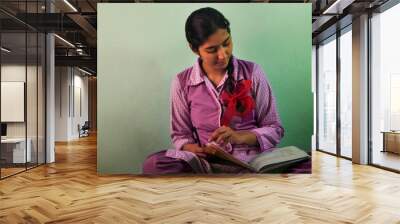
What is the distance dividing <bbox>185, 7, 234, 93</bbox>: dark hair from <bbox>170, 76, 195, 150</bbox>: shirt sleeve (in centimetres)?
92

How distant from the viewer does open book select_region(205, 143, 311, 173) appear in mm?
7207

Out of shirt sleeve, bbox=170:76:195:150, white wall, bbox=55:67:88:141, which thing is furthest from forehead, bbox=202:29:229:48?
white wall, bbox=55:67:88:141

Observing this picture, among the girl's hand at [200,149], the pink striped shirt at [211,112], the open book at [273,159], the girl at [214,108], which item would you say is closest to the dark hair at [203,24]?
the girl at [214,108]

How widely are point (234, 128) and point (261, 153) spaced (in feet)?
2.29

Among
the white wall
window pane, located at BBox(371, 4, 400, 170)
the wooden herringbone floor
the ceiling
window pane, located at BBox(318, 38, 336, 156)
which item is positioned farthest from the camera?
the white wall

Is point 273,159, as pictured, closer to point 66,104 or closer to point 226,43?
point 226,43

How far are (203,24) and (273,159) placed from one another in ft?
9.21

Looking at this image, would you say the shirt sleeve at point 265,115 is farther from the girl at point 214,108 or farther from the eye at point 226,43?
the eye at point 226,43

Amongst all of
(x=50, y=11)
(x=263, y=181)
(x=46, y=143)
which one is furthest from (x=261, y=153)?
(x=50, y=11)

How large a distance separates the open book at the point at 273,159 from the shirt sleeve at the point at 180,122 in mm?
612

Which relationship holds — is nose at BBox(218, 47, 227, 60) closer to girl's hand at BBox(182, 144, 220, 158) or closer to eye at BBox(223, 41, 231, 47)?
eye at BBox(223, 41, 231, 47)

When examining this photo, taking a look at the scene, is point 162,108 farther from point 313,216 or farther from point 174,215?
point 313,216

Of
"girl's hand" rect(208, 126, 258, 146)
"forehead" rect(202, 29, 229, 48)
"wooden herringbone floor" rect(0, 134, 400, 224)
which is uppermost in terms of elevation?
"forehead" rect(202, 29, 229, 48)

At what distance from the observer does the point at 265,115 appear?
7.27 metres
